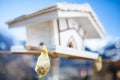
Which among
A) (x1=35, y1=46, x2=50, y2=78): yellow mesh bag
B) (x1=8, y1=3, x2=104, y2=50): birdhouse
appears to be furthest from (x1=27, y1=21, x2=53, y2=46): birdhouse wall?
(x1=35, y1=46, x2=50, y2=78): yellow mesh bag

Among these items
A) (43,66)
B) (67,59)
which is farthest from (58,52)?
(67,59)

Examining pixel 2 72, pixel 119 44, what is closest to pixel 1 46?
pixel 2 72

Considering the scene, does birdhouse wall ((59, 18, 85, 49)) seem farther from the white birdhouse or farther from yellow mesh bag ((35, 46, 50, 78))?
yellow mesh bag ((35, 46, 50, 78))

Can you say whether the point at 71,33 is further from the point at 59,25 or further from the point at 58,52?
the point at 58,52

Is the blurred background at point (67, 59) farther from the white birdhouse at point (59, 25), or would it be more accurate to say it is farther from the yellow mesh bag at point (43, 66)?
the yellow mesh bag at point (43, 66)

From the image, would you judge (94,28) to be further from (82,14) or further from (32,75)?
(32,75)
